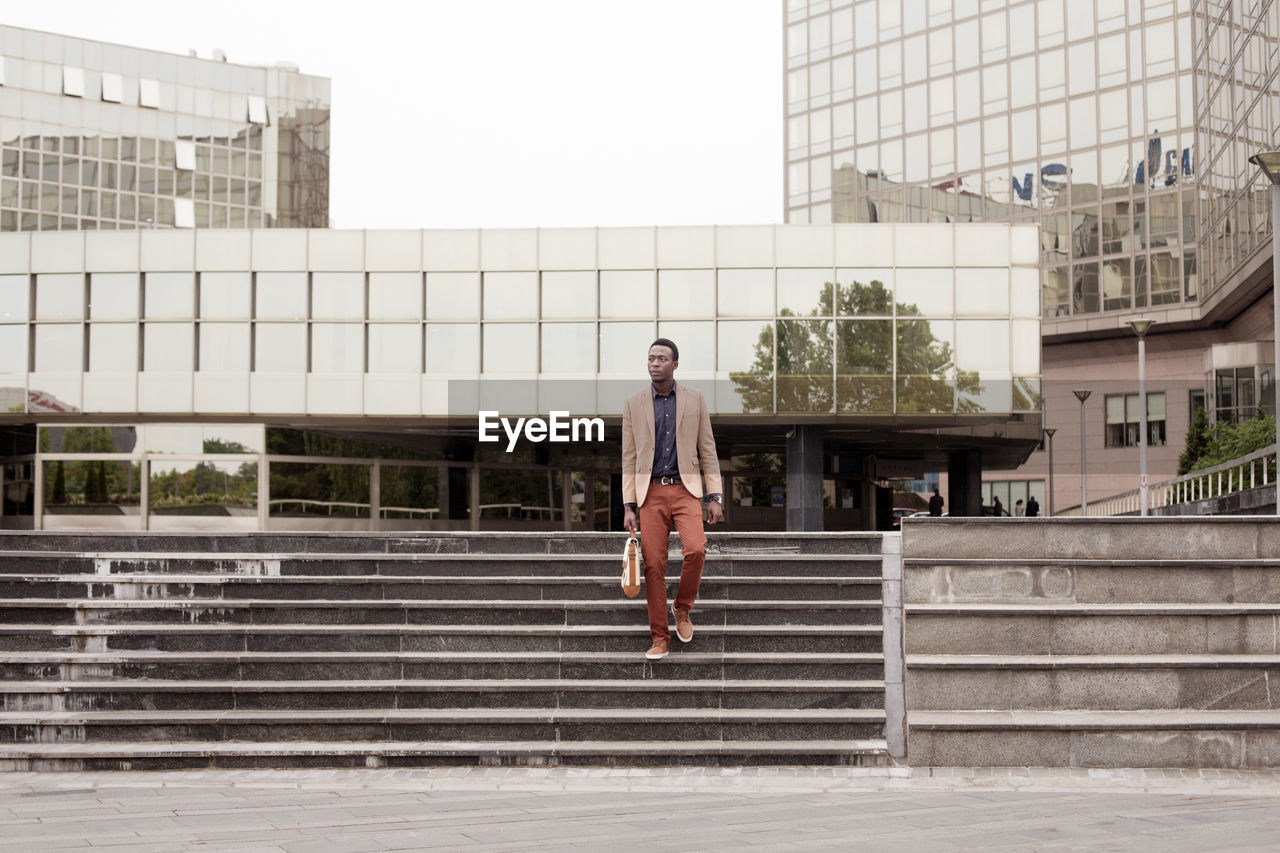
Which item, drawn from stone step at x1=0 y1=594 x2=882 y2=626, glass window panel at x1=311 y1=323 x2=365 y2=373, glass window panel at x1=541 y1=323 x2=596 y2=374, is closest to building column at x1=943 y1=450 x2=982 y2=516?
glass window panel at x1=541 y1=323 x2=596 y2=374

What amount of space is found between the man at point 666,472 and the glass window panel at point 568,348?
24.2 meters

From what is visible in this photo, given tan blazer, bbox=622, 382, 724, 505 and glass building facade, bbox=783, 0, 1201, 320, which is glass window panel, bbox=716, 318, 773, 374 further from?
glass building facade, bbox=783, 0, 1201, 320

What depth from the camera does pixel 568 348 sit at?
108 ft

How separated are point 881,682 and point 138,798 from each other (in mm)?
4668

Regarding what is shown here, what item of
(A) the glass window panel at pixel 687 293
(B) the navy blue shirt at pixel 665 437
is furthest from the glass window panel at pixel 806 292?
(B) the navy blue shirt at pixel 665 437

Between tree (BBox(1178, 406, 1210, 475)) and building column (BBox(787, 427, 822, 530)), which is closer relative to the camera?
tree (BBox(1178, 406, 1210, 475))

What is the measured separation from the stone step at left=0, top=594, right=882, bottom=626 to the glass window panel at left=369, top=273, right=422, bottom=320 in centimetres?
2413

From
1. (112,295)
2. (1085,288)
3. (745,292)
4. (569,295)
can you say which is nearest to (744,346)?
(745,292)

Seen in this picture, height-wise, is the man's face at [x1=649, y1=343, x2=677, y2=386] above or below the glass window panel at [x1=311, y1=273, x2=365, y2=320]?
below

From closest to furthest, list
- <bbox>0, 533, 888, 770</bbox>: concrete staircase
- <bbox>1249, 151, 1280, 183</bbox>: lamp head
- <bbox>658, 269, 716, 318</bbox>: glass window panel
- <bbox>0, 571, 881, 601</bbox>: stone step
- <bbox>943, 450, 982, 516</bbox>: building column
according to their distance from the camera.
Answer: <bbox>0, 533, 888, 770</bbox>: concrete staircase < <bbox>0, 571, 881, 601</bbox>: stone step < <bbox>1249, 151, 1280, 183</bbox>: lamp head < <bbox>658, 269, 716, 318</bbox>: glass window panel < <bbox>943, 450, 982, 516</bbox>: building column

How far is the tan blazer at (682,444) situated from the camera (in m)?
8.56

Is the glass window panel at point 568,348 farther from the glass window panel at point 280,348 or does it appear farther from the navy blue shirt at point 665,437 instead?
the navy blue shirt at point 665,437

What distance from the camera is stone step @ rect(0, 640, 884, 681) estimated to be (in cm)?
879

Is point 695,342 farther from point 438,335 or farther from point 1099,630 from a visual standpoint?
point 1099,630
